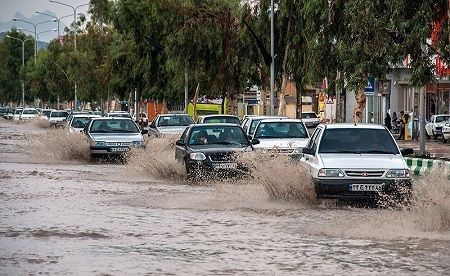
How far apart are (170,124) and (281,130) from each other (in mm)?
14842

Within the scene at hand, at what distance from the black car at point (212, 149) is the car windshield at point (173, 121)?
1630cm

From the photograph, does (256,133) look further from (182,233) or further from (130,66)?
(130,66)

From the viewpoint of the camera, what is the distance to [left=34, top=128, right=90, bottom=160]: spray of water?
3991 centimetres

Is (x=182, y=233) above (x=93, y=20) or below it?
below

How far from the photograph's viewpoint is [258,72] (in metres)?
66.9

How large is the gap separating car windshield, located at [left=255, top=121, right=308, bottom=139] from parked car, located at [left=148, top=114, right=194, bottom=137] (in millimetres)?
12656

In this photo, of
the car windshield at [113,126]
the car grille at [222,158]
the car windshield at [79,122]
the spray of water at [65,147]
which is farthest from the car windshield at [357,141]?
the car windshield at [79,122]

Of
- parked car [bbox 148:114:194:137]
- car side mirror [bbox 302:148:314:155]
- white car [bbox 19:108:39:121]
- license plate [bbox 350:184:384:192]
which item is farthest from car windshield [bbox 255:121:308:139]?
white car [bbox 19:108:39:121]

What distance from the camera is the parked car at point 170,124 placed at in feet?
148

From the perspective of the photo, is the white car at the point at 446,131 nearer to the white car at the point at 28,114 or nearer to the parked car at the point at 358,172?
the parked car at the point at 358,172

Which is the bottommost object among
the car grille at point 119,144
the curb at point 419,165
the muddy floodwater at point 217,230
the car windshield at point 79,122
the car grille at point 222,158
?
the muddy floodwater at point 217,230

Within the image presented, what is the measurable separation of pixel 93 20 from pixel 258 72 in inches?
1483

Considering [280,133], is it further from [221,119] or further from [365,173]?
[365,173]

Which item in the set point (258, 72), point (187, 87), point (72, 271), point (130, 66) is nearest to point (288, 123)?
point (72, 271)
